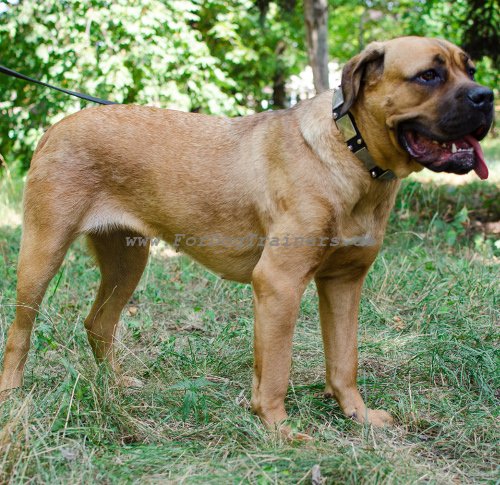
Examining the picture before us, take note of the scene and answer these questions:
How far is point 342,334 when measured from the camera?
11.9ft

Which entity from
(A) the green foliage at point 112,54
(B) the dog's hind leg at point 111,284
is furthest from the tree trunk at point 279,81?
(B) the dog's hind leg at point 111,284

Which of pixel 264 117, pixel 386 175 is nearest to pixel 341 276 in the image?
pixel 386 175

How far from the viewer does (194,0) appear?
952 centimetres

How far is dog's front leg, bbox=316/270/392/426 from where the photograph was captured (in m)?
3.55

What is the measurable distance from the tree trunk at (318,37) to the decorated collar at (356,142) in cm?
464

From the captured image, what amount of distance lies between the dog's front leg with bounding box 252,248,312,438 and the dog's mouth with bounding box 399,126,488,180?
0.75 metres

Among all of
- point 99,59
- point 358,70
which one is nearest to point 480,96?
point 358,70

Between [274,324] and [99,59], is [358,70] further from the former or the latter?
[99,59]

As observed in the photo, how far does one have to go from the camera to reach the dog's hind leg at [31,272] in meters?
3.53

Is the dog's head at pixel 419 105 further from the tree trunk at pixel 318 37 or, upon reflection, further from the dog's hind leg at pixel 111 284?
the tree trunk at pixel 318 37

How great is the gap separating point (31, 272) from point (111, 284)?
0.65 metres

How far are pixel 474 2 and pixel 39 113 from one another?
19.1ft

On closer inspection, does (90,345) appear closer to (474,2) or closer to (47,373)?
(47,373)

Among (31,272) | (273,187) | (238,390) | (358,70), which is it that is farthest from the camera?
(238,390)
